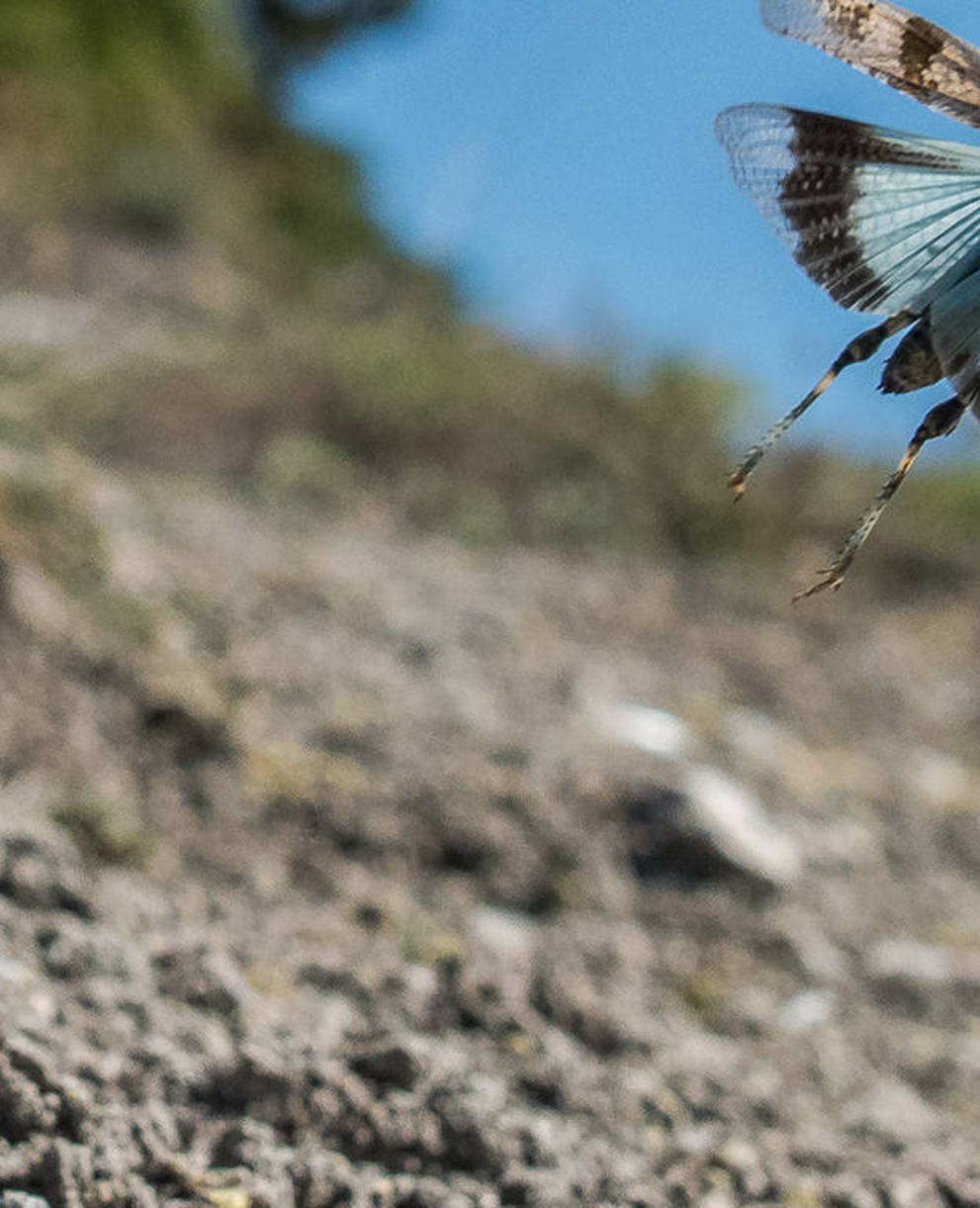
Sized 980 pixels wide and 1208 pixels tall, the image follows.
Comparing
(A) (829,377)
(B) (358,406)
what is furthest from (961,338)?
(B) (358,406)

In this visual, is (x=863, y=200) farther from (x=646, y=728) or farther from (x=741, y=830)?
(x=646, y=728)

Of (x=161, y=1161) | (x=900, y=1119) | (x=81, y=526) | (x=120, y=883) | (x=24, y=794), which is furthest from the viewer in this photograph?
(x=81, y=526)

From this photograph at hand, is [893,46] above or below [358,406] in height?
below

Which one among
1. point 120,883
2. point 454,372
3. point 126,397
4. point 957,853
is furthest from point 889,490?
point 454,372

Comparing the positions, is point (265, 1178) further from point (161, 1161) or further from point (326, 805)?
point (326, 805)

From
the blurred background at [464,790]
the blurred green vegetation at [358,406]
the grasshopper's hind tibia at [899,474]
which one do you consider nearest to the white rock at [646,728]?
the blurred background at [464,790]
